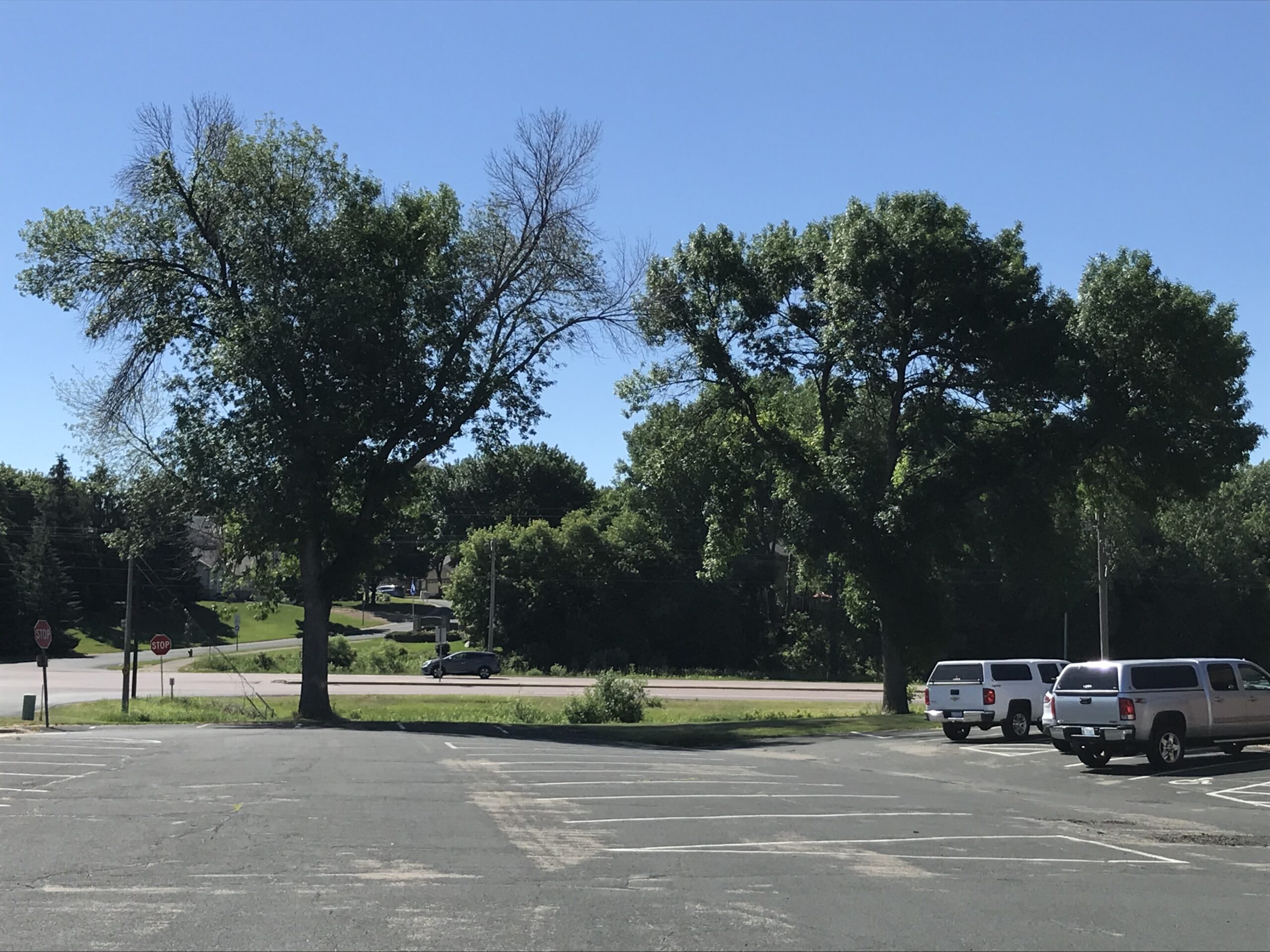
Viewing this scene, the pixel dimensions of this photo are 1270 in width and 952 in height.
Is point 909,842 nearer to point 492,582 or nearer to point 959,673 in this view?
point 959,673

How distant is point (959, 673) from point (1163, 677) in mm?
7064

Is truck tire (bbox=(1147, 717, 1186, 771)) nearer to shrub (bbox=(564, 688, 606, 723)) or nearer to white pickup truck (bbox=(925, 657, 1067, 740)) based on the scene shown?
white pickup truck (bbox=(925, 657, 1067, 740))

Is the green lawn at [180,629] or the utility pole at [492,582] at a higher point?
the utility pole at [492,582]

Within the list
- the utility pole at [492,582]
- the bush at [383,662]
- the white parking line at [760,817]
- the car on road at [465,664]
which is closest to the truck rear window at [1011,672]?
the white parking line at [760,817]

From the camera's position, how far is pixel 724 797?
52.3 ft

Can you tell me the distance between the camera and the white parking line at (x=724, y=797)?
1559 centimetres

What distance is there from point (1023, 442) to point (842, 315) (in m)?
6.32

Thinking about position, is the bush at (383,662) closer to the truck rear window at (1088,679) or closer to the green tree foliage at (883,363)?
the green tree foliage at (883,363)

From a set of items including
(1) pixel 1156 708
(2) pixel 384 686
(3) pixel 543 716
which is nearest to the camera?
(1) pixel 1156 708

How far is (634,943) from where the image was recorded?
7.71 m

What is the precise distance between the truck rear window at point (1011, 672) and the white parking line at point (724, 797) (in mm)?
11380

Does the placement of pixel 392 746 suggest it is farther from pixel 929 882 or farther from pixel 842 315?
pixel 842 315

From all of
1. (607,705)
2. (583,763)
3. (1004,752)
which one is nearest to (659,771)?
(583,763)

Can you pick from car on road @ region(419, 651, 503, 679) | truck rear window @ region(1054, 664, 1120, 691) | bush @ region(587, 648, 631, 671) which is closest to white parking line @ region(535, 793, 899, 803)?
truck rear window @ region(1054, 664, 1120, 691)
